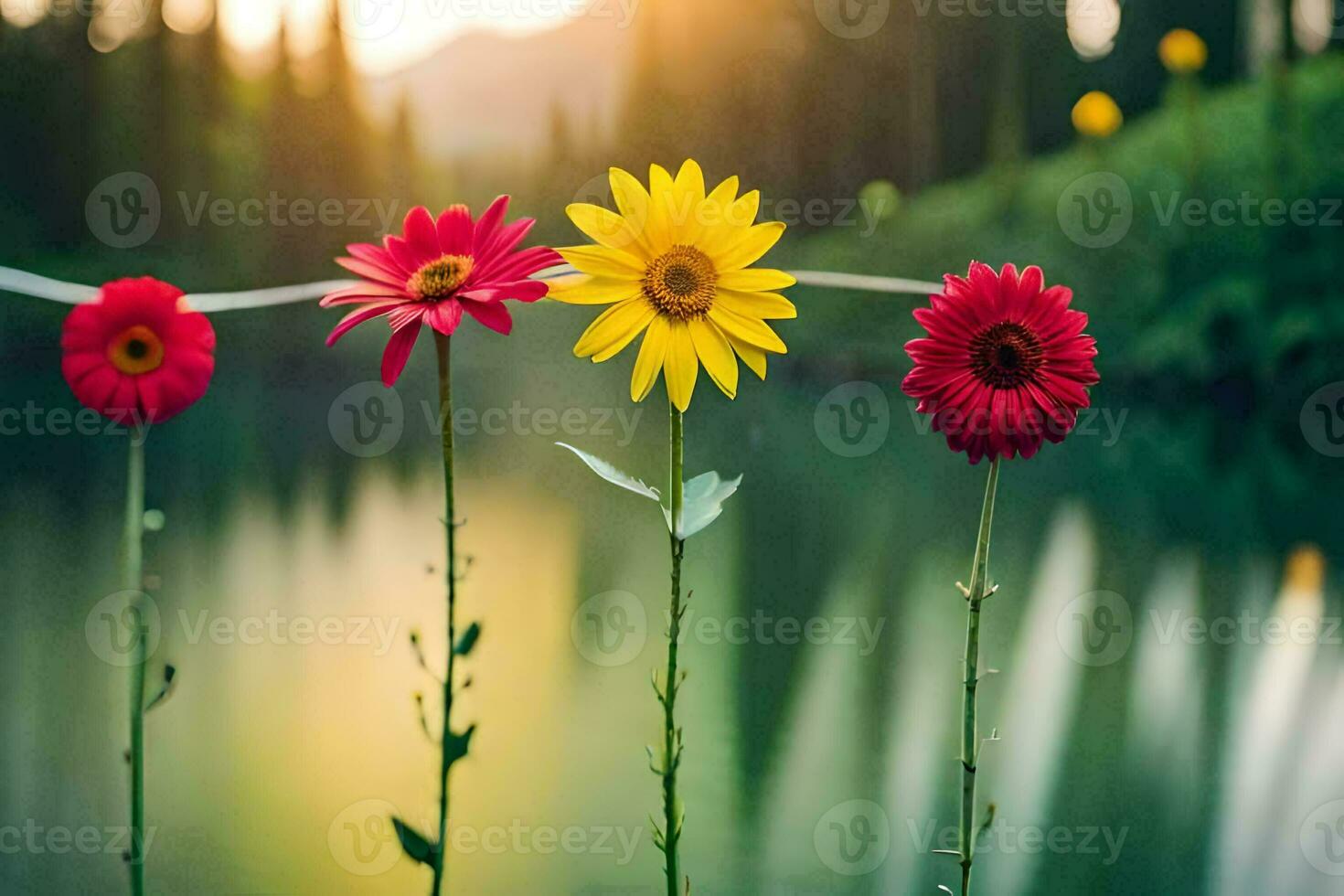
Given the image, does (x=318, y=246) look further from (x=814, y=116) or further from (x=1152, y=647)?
(x=1152, y=647)

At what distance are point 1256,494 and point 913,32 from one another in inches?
176

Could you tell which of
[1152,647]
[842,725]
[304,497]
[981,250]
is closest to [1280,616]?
[1152,647]

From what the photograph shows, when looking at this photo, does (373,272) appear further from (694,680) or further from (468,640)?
(694,680)

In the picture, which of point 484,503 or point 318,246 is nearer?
point 484,503

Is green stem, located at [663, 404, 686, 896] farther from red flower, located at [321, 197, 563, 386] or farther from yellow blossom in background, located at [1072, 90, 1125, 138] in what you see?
yellow blossom in background, located at [1072, 90, 1125, 138]

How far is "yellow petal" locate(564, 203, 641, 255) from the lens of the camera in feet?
1.44

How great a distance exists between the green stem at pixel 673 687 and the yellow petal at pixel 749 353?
0.04m

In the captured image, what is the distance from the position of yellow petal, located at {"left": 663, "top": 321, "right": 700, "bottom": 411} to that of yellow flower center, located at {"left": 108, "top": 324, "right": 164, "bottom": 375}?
0.69 ft

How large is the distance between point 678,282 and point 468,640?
0.18 meters

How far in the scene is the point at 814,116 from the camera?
6980 mm

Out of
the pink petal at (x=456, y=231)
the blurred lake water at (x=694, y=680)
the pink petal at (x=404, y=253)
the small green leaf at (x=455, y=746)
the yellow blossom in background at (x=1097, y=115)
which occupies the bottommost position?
the blurred lake water at (x=694, y=680)

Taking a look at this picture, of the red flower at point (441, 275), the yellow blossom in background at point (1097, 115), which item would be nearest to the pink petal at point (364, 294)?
the red flower at point (441, 275)

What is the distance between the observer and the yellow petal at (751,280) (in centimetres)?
44

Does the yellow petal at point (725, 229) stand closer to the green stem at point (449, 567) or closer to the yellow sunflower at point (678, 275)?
the yellow sunflower at point (678, 275)
